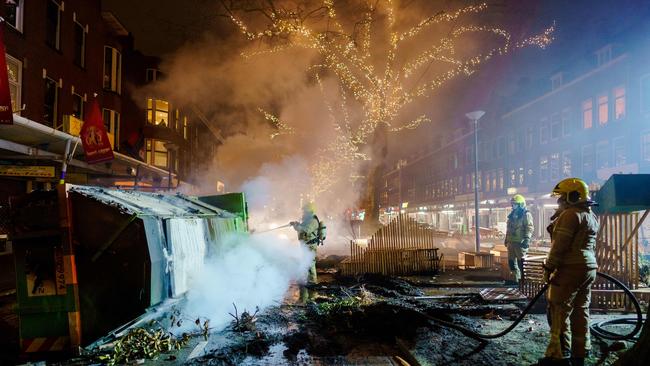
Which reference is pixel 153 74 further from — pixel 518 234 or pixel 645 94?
pixel 645 94

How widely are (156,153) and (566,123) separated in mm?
26616

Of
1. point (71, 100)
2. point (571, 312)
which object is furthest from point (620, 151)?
point (71, 100)

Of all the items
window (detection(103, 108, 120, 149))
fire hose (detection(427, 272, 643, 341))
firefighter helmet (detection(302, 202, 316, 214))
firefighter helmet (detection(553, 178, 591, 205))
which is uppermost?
window (detection(103, 108, 120, 149))

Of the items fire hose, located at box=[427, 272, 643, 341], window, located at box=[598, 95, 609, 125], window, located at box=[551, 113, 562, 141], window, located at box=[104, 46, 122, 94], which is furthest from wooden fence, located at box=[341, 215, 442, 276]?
window, located at box=[551, 113, 562, 141]

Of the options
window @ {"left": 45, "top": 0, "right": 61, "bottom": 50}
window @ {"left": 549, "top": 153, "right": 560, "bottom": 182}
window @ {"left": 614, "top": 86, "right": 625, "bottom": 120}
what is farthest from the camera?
window @ {"left": 549, "top": 153, "right": 560, "bottom": 182}

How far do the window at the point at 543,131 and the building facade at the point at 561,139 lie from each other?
0.07 meters

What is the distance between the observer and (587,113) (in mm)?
26719

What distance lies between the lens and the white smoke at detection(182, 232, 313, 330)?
6121 mm

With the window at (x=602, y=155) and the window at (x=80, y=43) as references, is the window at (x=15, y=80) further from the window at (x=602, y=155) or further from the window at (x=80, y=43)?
the window at (x=602, y=155)

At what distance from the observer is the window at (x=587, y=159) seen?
25.8 meters

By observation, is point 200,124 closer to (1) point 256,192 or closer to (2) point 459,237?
(1) point 256,192

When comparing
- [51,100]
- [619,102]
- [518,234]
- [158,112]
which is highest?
[619,102]

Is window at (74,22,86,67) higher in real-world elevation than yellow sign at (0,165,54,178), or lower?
higher

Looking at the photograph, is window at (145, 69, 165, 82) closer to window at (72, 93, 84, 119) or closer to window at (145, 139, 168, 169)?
window at (145, 139, 168, 169)
